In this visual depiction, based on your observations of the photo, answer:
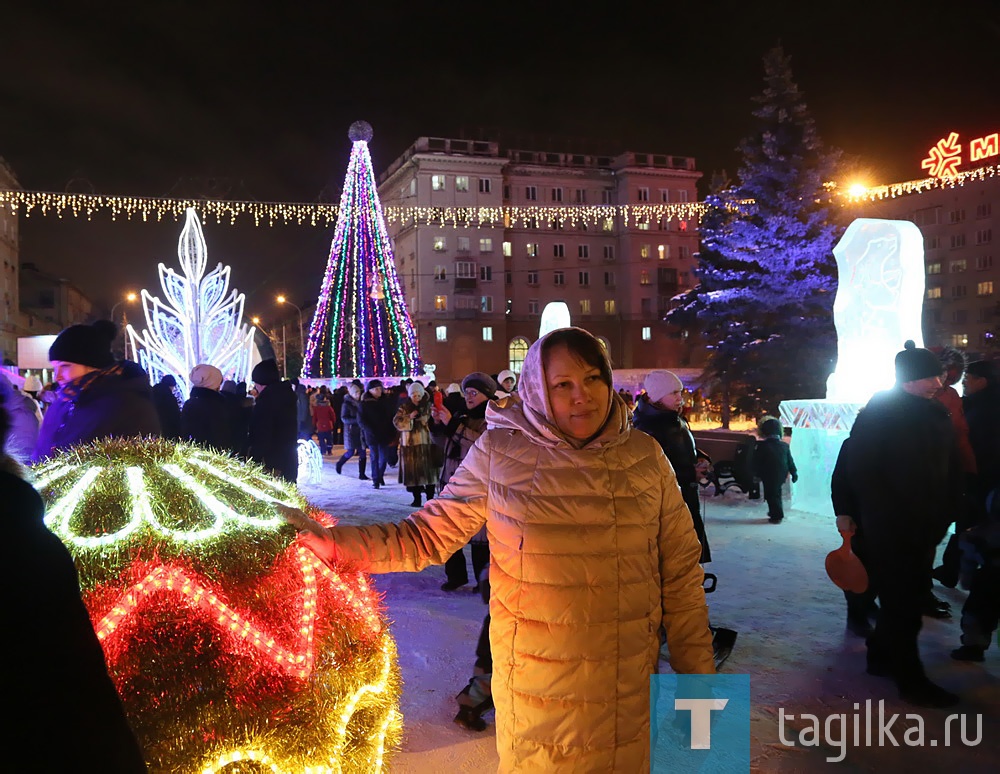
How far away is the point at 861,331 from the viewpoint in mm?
9367

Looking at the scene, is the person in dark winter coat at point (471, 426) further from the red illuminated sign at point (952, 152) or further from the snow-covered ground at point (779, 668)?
the red illuminated sign at point (952, 152)

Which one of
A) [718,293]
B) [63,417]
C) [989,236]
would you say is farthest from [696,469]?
[989,236]

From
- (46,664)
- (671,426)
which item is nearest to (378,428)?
(671,426)

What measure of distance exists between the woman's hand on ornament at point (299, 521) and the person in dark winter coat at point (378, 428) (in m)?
10.3

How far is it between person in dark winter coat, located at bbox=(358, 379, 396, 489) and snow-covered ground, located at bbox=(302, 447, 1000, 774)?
17.9ft

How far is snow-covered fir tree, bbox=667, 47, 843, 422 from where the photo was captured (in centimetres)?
2316

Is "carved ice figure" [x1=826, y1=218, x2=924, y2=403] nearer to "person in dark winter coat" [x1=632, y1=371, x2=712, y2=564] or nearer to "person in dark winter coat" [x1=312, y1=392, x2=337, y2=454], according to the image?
"person in dark winter coat" [x1=632, y1=371, x2=712, y2=564]

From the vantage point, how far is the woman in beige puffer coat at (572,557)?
2.14m

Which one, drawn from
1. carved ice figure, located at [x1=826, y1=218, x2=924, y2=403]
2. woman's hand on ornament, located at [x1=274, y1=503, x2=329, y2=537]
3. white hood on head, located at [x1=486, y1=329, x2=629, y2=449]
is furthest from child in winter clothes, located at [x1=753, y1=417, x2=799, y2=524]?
woman's hand on ornament, located at [x1=274, y1=503, x2=329, y2=537]

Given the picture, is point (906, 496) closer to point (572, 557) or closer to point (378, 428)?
point (572, 557)

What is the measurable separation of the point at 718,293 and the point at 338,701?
24.0m

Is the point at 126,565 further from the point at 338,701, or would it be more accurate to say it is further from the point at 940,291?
the point at 940,291

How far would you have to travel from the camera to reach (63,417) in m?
3.90

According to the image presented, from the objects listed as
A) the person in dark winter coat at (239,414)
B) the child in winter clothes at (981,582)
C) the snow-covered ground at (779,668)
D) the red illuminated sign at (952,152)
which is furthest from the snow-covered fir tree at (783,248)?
the red illuminated sign at (952,152)
